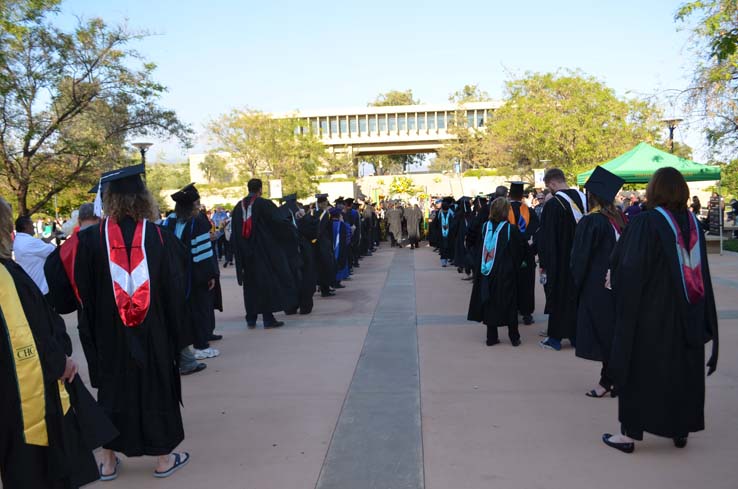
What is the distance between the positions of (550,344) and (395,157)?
304 feet

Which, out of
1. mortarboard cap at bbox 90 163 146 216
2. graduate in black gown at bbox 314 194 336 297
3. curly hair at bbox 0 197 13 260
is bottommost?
graduate in black gown at bbox 314 194 336 297

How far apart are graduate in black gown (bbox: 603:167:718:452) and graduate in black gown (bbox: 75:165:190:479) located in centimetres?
272

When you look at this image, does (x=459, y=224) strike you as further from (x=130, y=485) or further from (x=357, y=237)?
(x=130, y=485)

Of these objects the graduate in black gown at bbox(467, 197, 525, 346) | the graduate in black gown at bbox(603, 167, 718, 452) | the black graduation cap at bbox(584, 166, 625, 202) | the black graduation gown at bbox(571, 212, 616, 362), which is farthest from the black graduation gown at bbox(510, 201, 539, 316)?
the graduate in black gown at bbox(603, 167, 718, 452)

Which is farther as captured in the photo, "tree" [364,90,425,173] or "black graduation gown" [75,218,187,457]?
"tree" [364,90,425,173]

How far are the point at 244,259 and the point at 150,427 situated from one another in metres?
4.92

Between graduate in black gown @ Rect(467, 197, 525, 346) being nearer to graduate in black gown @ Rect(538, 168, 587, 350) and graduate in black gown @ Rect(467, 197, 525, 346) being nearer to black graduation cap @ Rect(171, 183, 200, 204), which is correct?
graduate in black gown @ Rect(538, 168, 587, 350)

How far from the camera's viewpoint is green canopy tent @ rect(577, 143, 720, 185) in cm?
1602

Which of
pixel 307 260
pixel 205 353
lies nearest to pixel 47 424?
pixel 205 353

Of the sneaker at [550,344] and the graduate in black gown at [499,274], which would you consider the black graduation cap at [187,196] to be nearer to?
the graduate in black gown at [499,274]

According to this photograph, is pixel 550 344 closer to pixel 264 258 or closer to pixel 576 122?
pixel 264 258

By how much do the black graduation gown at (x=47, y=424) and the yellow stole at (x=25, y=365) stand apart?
0.06ft

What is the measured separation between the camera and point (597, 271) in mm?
5629

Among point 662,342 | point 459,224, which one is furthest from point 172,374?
point 459,224
